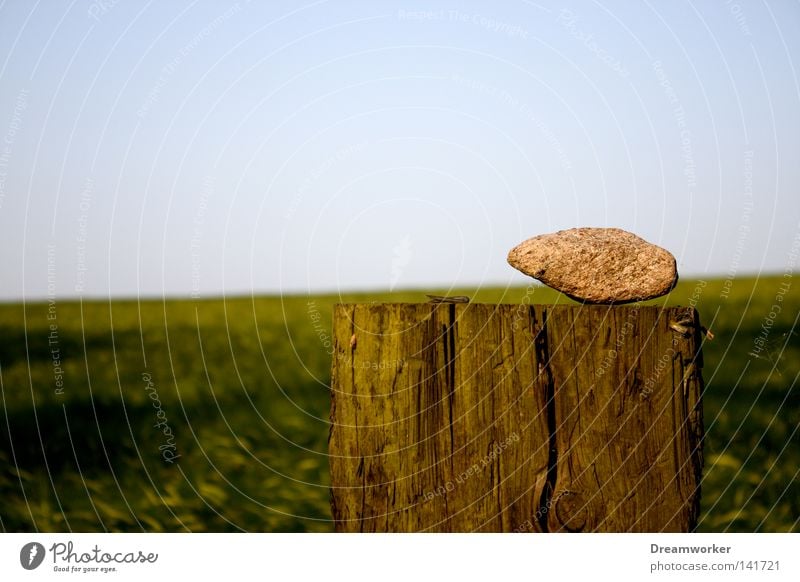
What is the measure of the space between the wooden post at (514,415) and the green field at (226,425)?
1408 millimetres

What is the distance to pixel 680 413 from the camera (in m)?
3.19

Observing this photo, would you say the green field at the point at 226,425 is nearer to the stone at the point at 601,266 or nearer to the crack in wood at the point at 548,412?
the stone at the point at 601,266

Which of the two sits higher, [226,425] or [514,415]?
[514,415]

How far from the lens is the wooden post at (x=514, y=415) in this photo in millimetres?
3090

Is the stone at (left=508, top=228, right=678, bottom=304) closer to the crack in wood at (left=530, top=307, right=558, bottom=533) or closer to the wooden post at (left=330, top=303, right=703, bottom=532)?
the wooden post at (left=330, top=303, right=703, bottom=532)

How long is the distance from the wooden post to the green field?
4.62ft

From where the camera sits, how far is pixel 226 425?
7.09 meters
